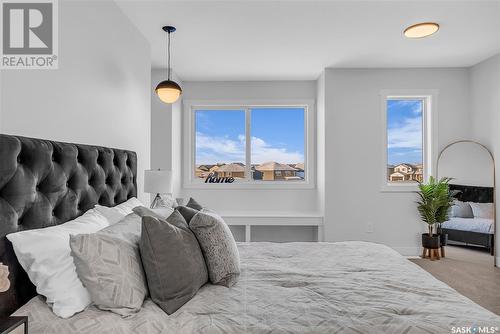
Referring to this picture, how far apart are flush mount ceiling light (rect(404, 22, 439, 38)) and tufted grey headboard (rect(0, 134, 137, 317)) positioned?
2936 millimetres

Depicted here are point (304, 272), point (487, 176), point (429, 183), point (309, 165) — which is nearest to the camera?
point (304, 272)

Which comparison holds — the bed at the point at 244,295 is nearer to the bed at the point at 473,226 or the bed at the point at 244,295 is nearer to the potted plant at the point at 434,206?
the potted plant at the point at 434,206

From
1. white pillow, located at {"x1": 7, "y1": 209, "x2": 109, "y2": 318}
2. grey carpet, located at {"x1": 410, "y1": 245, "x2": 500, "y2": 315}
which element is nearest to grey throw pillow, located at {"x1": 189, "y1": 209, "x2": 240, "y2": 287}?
white pillow, located at {"x1": 7, "y1": 209, "x2": 109, "y2": 318}

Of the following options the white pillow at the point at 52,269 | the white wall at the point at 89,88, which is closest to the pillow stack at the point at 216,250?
the white pillow at the point at 52,269

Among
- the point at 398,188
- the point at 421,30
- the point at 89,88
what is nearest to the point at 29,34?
the point at 89,88

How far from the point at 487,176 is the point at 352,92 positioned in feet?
6.51

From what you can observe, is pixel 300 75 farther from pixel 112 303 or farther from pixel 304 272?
pixel 112 303

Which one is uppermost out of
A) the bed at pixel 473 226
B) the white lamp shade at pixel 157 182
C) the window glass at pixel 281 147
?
the window glass at pixel 281 147

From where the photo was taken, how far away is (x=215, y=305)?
4.73ft

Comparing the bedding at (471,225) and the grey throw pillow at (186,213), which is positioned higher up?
the grey throw pillow at (186,213)

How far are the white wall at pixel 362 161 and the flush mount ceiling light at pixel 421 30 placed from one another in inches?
51.3

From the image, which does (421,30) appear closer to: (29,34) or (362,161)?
(362,161)

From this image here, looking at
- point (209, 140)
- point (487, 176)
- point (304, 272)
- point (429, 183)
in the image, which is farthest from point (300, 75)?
point (304, 272)

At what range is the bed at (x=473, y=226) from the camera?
4086 mm
